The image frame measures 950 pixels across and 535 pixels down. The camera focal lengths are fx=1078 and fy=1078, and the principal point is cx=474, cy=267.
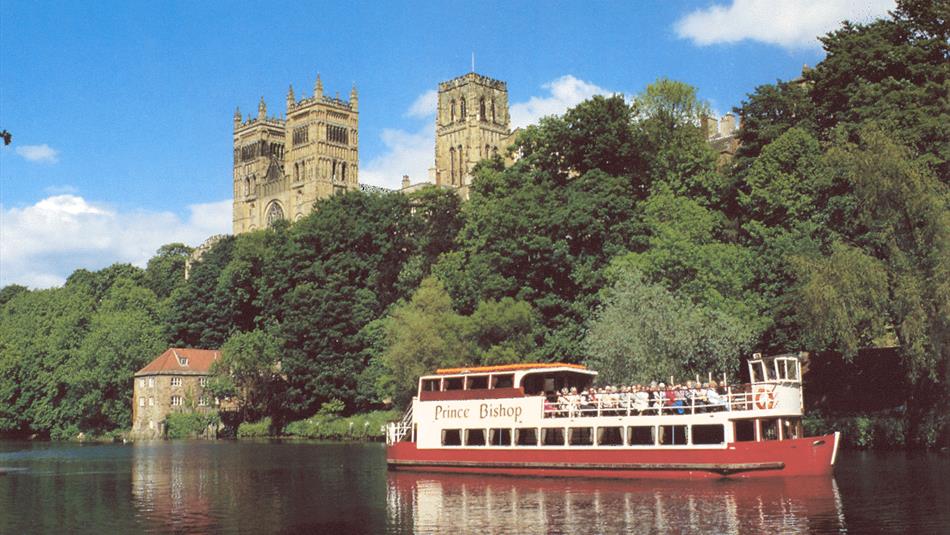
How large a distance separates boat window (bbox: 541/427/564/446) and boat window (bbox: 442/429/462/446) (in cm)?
492

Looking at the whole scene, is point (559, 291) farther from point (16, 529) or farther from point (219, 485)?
point (16, 529)

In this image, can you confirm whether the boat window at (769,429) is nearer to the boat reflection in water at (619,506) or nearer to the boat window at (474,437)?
the boat reflection in water at (619,506)

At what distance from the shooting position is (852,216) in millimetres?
59781

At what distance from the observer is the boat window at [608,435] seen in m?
45.8

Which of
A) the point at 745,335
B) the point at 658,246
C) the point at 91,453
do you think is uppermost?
the point at 658,246

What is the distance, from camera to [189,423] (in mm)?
108375

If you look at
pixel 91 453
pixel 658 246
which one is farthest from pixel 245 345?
pixel 658 246

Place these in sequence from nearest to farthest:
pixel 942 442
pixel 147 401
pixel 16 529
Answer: pixel 16 529 → pixel 942 442 → pixel 147 401

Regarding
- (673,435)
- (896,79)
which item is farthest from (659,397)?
(896,79)

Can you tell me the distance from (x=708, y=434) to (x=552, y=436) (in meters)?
7.32

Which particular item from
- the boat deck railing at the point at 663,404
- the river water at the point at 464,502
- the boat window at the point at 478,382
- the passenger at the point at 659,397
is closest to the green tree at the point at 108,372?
A: the river water at the point at 464,502

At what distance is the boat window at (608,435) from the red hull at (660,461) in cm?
51

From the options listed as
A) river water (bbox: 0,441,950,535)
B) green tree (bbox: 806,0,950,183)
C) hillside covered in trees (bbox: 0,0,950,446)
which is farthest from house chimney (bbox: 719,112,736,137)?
river water (bbox: 0,441,950,535)

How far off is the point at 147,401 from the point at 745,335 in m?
71.1
